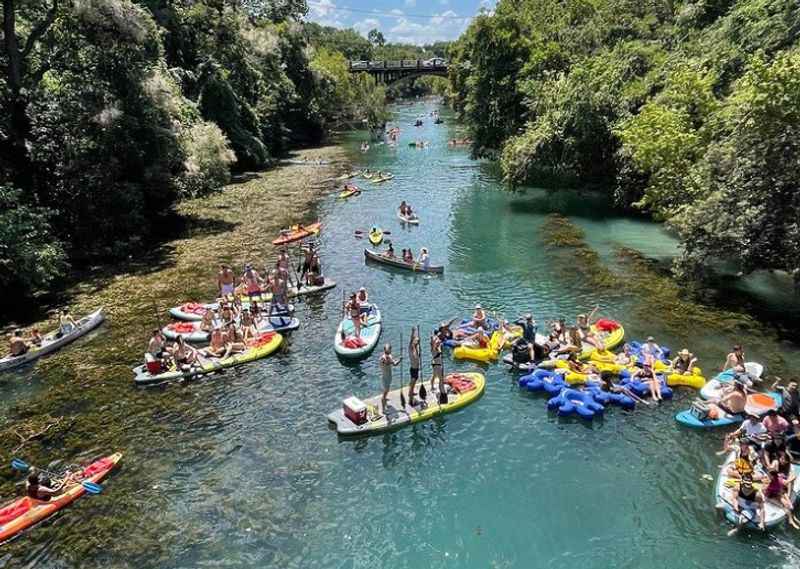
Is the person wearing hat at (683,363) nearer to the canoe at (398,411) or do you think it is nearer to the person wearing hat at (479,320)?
the canoe at (398,411)

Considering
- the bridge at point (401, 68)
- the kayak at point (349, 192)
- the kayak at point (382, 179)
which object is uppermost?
the bridge at point (401, 68)

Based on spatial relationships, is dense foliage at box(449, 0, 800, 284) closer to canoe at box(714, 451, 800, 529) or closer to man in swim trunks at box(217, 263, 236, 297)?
canoe at box(714, 451, 800, 529)

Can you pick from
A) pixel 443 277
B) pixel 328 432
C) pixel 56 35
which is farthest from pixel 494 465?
pixel 56 35

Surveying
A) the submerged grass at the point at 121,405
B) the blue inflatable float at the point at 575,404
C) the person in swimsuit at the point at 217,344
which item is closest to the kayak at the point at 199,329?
the submerged grass at the point at 121,405

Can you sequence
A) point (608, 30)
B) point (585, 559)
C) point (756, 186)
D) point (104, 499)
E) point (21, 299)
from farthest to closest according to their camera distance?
1. point (608, 30)
2. point (21, 299)
3. point (756, 186)
4. point (104, 499)
5. point (585, 559)

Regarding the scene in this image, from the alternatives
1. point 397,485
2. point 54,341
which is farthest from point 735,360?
point 54,341

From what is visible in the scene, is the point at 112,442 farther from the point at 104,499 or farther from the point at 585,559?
the point at 585,559
